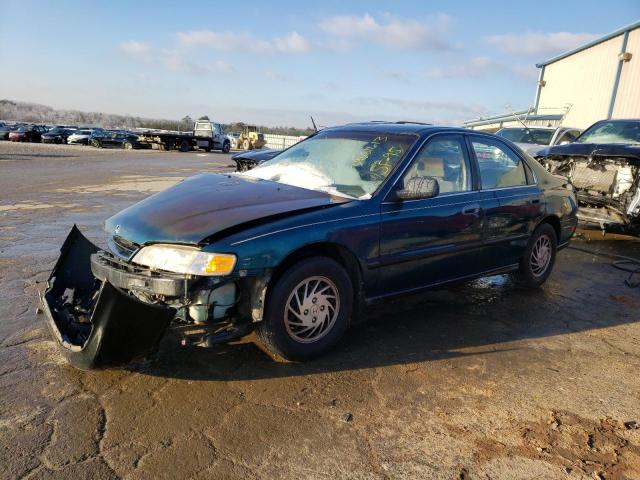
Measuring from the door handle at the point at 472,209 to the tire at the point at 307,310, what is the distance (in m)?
1.38

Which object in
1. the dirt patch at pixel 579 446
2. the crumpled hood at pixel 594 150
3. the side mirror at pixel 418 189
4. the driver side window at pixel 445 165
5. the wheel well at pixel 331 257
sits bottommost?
the dirt patch at pixel 579 446

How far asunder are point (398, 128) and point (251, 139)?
34874mm

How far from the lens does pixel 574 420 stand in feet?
9.64

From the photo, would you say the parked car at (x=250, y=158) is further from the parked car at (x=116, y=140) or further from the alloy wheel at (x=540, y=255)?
the parked car at (x=116, y=140)

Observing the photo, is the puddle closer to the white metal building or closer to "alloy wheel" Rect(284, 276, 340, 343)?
"alloy wheel" Rect(284, 276, 340, 343)

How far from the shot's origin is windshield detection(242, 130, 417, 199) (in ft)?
12.6

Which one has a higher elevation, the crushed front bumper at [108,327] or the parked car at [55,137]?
the crushed front bumper at [108,327]

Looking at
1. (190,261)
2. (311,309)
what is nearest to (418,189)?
(311,309)

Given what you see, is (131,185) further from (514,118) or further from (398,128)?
(514,118)

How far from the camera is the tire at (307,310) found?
124 inches

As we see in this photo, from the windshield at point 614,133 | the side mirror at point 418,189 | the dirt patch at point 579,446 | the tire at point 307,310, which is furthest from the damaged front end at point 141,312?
the windshield at point 614,133

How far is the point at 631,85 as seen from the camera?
1902 centimetres

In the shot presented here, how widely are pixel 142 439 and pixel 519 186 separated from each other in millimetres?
4057

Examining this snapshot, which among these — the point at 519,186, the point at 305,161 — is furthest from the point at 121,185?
the point at 519,186
